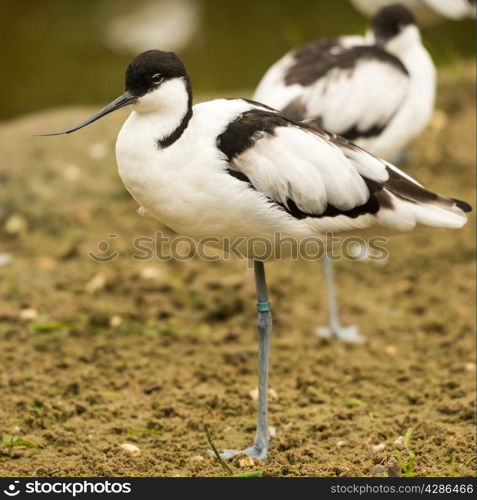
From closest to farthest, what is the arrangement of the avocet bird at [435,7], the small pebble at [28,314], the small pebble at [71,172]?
the small pebble at [28,314], the small pebble at [71,172], the avocet bird at [435,7]

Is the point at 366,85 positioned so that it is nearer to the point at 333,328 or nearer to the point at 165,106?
the point at 333,328

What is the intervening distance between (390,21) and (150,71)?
2.51 m

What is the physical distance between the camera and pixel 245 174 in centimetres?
313

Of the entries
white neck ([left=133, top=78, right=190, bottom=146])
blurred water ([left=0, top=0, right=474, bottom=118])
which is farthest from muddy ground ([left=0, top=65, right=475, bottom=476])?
blurred water ([left=0, top=0, right=474, bottom=118])

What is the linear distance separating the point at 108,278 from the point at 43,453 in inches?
69.2

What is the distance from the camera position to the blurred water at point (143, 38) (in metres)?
9.45

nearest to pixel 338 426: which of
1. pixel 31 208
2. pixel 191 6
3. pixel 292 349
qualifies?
pixel 292 349

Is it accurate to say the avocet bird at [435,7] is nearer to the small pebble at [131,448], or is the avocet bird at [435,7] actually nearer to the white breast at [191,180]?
the white breast at [191,180]

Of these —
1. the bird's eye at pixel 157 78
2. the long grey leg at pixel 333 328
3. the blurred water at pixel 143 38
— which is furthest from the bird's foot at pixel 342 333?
the blurred water at pixel 143 38

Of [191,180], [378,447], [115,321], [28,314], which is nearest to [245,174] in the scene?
[191,180]

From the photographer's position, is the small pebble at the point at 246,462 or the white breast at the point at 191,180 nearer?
the white breast at the point at 191,180

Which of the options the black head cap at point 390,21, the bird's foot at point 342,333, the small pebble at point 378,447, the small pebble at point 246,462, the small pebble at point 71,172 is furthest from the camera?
the small pebble at point 71,172

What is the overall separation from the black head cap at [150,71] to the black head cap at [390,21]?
2.42 m

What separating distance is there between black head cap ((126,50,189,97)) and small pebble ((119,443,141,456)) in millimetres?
1371
